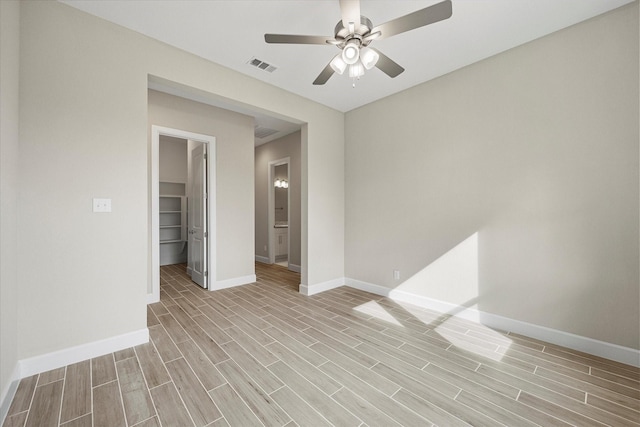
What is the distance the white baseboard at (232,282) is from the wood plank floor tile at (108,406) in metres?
2.23

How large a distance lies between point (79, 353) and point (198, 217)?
2.55 m

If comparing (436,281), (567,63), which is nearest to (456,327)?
(436,281)

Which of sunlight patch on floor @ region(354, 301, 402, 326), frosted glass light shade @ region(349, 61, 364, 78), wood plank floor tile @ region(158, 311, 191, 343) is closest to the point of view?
frosted glass light shade @ region(349, 61, 364, 78)

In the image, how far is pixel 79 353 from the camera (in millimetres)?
2203

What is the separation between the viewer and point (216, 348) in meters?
2.44

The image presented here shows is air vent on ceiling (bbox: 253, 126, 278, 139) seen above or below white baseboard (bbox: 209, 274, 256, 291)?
above

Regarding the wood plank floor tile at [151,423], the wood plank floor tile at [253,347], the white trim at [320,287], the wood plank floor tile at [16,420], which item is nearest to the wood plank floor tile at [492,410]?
the wood plank floor tile at [253,347]

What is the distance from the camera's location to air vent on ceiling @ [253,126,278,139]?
545 centimetres

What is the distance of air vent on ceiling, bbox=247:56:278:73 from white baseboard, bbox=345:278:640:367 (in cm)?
339

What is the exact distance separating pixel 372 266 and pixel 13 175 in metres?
3.97

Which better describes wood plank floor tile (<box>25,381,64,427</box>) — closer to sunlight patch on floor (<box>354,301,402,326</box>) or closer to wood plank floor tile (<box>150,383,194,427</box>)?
wood plank floor tile (<box>150,383,194,427</box>)

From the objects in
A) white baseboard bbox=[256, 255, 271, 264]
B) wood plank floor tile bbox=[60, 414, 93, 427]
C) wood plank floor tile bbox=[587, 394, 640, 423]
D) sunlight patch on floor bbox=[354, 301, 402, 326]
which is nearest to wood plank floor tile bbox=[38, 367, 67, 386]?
wood plank floor tile bbox=[60, 414, 93, 427]

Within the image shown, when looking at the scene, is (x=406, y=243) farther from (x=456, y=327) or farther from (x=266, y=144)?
(x=266, y=144)

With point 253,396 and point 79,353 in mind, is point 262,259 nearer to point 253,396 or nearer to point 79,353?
point 79,353
